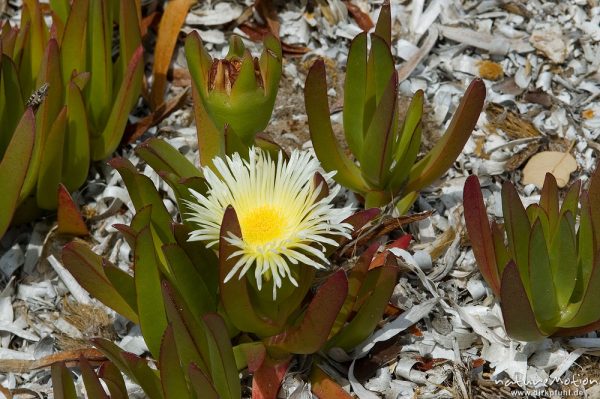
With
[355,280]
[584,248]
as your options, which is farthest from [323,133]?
[584,248]

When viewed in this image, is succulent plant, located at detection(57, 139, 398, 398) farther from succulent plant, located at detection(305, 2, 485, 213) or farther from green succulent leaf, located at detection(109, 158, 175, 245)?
succulent plant, located at detection(305, 2, 485, 213)

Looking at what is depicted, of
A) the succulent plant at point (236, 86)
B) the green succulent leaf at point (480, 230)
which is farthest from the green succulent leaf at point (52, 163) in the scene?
the green succulent leaf at point (480, 230)

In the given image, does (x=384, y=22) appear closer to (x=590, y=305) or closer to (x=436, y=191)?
(x=436, y=191)

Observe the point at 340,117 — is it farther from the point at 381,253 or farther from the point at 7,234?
the point at 7,234

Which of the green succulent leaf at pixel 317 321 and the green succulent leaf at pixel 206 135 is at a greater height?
the green succulent leaf at pixel 206 135

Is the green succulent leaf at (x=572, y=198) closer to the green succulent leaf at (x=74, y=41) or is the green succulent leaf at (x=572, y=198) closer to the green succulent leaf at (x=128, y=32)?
the green succulent leaf at (x=128, y=32)

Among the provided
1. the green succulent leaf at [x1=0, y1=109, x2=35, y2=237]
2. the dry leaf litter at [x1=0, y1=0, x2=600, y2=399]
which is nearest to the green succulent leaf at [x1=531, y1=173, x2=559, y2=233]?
Answer: the dry leaf litter at [x1=0, y1=0, x2=600, y2=399]

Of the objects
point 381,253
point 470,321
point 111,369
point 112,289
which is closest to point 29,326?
point 112,289
